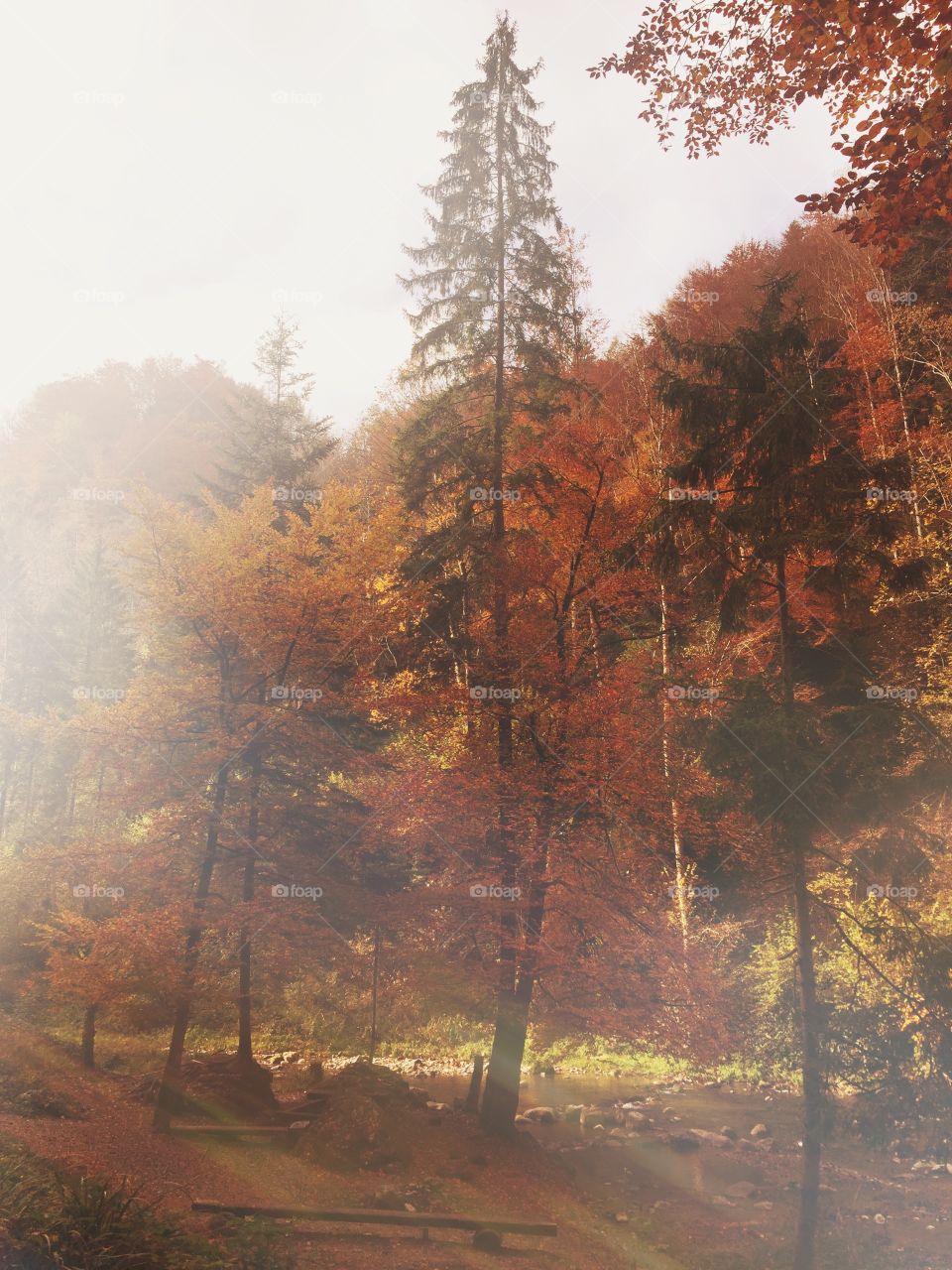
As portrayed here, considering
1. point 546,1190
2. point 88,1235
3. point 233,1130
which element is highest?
point 88,1235

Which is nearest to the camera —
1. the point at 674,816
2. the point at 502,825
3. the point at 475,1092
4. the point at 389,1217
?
the point at 389,1217

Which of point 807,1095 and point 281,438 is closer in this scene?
point 807,1095

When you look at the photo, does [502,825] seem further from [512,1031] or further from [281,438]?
[281,438]

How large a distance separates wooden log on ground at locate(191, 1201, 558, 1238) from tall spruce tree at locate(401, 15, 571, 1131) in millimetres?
3499

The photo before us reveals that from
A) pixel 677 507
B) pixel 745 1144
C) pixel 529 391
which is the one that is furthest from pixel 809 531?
pixel 745 1144

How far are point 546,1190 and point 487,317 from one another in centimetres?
1631

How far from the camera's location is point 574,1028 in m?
14.2

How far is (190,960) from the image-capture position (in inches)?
540

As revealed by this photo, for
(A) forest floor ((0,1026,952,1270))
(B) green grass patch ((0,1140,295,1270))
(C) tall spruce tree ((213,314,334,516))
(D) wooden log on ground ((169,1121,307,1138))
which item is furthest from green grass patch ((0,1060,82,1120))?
(C) tall spruce tree ((213,314,334,516))

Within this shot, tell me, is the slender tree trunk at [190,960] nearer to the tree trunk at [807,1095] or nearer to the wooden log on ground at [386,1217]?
the wooden log on ground at [386,1217]

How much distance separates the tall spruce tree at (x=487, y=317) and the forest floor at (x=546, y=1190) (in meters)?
2.07

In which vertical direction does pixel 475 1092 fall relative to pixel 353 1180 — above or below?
below

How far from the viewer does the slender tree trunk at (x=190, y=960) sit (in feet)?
44.5

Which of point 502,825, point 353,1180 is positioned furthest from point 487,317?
point 353,1180
